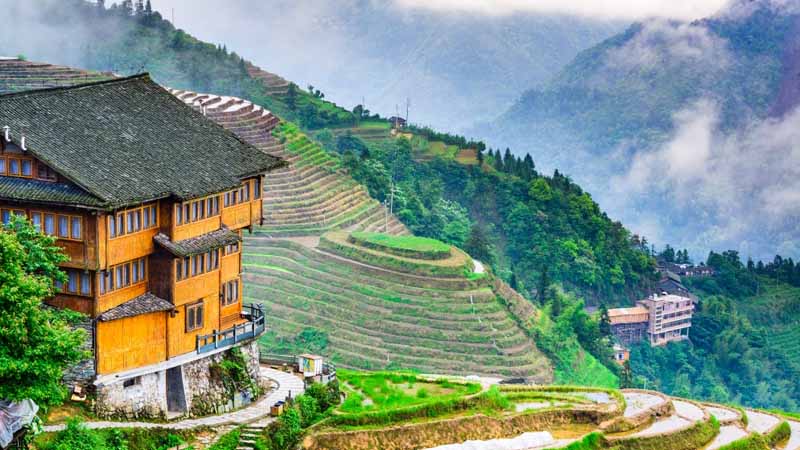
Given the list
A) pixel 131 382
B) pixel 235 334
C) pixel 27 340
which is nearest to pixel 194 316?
pixel 235 334

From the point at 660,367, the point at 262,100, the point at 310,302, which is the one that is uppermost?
the point at 262,100

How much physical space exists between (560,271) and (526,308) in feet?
57.3

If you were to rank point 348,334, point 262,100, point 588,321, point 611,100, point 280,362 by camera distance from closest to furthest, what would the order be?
point 280,362
point 348,334
point 588,321
point 262,100
point 611,100

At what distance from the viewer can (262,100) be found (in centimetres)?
10762

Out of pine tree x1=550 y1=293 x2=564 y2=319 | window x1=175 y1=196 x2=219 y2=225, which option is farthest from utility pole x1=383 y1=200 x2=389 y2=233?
window x1=175 y1=196 x2=219 y2=225

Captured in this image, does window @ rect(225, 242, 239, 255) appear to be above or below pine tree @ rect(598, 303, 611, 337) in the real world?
above

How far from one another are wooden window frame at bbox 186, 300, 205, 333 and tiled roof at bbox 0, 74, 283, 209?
2489 millimetres

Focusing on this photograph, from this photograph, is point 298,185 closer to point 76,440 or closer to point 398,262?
point 398,262

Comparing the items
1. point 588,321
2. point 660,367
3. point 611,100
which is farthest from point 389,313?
point 611,100

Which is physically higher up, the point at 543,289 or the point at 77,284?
the point at 77,284

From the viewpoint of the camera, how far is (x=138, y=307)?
3228cm

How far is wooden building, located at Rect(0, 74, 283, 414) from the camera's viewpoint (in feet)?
102

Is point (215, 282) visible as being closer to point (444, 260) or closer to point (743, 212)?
point (444, 260)

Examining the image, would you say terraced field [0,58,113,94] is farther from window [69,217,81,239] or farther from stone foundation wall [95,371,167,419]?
window [69,217,81,239]
